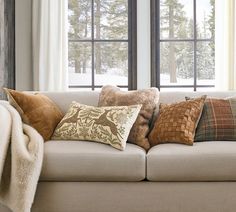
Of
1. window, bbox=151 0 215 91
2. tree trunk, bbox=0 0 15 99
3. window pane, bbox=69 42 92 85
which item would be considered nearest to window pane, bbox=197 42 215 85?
window, bbox=151 0 215 91

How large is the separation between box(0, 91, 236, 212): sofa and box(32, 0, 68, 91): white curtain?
2725 mm

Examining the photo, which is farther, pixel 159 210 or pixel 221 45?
pixel 221 45

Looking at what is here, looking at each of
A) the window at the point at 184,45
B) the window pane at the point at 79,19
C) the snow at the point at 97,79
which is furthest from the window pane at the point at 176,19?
the window pane at the point at 79,19

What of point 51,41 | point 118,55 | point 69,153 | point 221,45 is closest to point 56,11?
point 51,41

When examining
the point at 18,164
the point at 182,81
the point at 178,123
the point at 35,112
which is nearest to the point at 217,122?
the point at 178,123

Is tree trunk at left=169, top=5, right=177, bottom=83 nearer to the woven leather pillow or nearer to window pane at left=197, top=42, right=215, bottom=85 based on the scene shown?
window pane at left=197, top=42, right=215, bottom=85

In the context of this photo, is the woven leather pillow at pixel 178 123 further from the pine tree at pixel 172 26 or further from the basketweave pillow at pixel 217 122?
the pine tree at pixel 172 26

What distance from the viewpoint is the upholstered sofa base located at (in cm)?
265

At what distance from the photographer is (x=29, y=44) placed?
539 centimetres

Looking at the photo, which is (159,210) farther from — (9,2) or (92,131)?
(9,2)

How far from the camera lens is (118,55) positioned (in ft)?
18.3

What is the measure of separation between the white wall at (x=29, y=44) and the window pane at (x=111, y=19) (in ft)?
0.67

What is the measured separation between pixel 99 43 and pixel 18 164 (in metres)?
3.23

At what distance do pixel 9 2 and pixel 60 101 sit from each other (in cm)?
220
